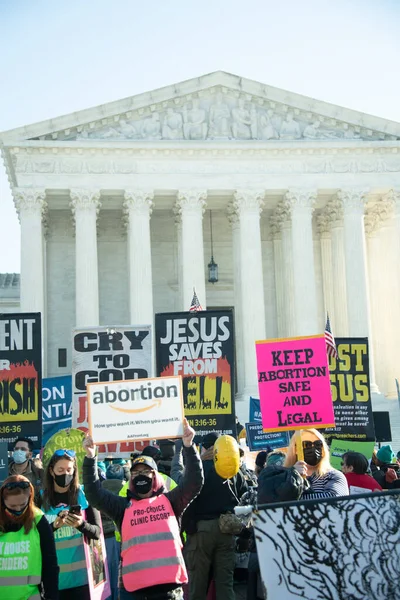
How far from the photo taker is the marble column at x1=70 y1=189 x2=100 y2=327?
36.6 meters

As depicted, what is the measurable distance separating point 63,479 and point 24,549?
1079 millimetres

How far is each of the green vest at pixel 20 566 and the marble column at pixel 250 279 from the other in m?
29.8

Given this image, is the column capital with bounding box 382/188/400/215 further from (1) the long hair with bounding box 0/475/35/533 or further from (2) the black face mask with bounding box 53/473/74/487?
(1) the long hair with bounding box 0/475/35/533

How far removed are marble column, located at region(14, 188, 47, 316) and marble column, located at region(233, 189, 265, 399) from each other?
915 centimetres

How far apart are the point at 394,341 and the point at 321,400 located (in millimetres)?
29182

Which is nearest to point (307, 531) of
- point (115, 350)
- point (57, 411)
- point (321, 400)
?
point (321, 400)

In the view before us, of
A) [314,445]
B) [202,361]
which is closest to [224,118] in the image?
[202,361]

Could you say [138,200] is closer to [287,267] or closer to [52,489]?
[287,267]

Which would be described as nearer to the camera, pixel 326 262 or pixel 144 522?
pixel 144 522

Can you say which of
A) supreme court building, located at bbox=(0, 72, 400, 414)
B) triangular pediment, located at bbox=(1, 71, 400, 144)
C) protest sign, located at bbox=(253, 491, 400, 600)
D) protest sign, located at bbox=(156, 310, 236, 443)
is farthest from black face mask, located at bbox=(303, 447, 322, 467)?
triangular pediment, located at bbox=(1, 71, 400, 144)

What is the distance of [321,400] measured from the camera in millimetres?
11492

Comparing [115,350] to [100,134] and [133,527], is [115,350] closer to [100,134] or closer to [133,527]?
[133,527]

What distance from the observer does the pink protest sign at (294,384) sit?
1146 cm

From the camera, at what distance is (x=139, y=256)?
122 feet
